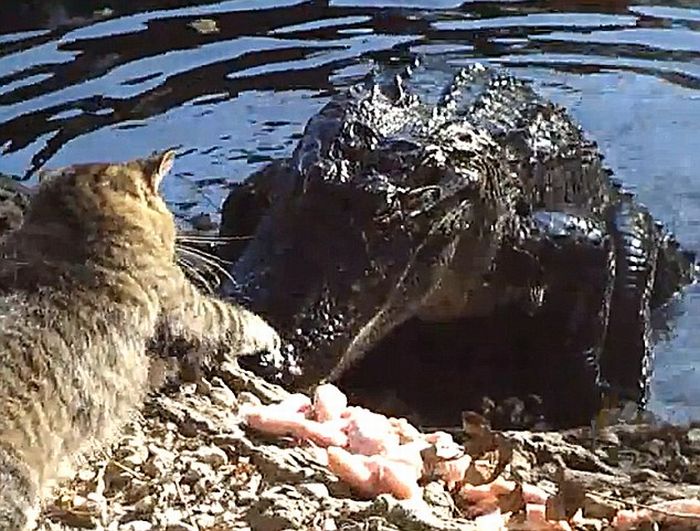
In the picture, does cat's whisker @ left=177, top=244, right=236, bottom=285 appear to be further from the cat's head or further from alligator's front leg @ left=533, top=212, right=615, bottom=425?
alligator's front leg @ left=533, top=212, right=615, bottom=425

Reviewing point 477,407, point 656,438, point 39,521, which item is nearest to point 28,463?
point 39,521

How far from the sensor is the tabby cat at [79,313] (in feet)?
12.0

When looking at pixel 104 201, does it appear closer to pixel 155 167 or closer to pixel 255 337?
pixel 155 167

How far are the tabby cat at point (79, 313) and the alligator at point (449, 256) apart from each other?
0.81m

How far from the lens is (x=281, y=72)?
28.8ft

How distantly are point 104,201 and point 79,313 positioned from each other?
327 millimetres

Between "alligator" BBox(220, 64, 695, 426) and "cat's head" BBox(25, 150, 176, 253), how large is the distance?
85 cm

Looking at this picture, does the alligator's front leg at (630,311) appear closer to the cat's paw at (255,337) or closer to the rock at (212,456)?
the cat's paw at (255,337)

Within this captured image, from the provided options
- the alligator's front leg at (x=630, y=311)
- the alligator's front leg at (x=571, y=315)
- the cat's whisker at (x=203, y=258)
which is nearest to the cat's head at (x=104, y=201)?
the cat's whisker at (x=203, y=258)

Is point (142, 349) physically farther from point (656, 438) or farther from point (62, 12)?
point (62, 12)

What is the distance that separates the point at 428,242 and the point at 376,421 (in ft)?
4.48

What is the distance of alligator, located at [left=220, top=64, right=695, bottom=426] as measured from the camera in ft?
17.7

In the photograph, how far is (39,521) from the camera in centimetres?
377

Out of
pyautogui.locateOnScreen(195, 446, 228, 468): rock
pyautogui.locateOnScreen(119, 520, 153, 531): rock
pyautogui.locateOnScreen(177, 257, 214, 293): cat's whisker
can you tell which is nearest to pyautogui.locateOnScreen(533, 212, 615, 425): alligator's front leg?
pyautogui.locateOnScreen(177, 257, 214, 293): cat's whisker
